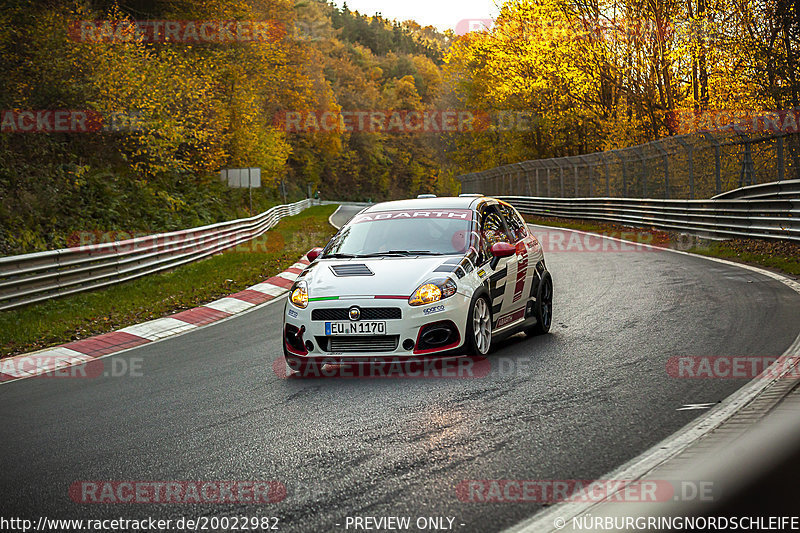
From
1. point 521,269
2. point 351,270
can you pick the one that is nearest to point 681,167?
point 521,269

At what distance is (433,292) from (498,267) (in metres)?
1.23

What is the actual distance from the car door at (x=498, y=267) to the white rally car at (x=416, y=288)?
1 cm

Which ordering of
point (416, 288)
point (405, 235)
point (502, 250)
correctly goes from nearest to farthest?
point (416, 288), point (502, 250), point (405, 235)

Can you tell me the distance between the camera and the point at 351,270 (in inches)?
303

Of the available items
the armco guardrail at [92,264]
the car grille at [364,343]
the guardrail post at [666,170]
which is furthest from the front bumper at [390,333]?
the guardrail post at [666,170]

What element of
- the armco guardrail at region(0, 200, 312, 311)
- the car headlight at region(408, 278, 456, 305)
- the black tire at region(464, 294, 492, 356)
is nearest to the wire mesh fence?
the black tire at region(464, 294, 492, 356)

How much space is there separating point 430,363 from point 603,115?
3184 cm

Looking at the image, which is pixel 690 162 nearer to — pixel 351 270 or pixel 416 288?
pixel 351 270

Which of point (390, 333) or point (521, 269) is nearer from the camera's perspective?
point (390, 333)

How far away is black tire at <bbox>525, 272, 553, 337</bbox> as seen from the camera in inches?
352

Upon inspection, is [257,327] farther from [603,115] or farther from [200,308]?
[603,115]

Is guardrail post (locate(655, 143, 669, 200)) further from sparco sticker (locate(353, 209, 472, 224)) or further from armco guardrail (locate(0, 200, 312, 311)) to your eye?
sparco sticker (locate(353, 209, 472, 224))

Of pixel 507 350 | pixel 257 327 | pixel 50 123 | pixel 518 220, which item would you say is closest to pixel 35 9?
pixel 50 123

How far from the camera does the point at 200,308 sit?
13.1m
